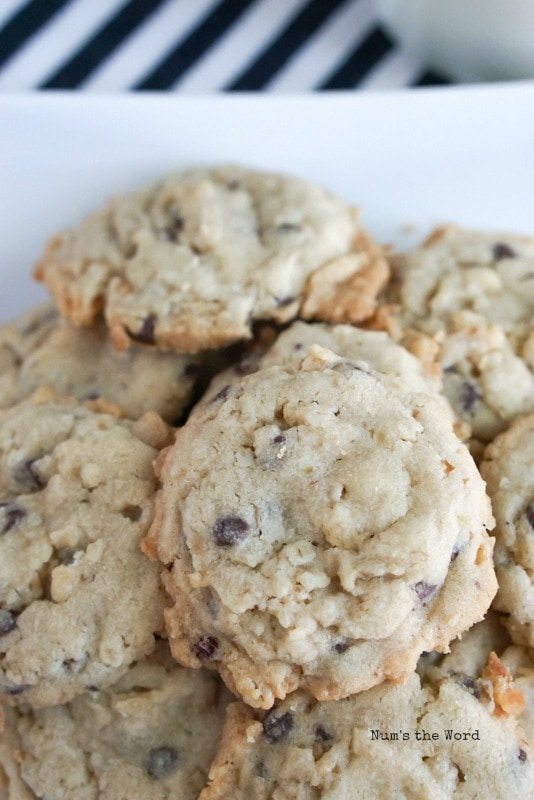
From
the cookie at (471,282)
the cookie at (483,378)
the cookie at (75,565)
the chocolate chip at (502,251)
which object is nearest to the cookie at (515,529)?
the cookie at (483,378)

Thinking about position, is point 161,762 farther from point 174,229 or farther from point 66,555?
point 174,229

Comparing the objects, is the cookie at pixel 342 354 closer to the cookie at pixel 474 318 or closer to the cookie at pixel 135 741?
the cookie at pixel 474 318

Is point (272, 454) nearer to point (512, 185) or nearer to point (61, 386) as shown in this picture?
point (61, 386)

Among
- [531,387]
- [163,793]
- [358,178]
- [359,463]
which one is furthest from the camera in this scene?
[358,178]

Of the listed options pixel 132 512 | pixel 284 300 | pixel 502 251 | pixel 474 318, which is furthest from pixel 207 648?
pixel 502 251

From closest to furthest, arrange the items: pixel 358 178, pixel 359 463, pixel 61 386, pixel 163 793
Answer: pixel 359 463, pixel 163 793, pixel 61 386, pixel 358 178

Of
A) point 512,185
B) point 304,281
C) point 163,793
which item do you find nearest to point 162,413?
point 304,281
